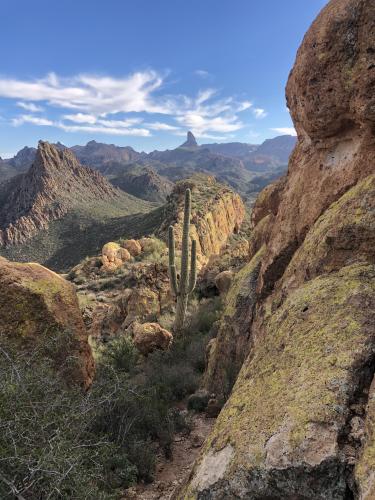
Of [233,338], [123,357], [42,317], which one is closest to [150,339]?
[123,357]

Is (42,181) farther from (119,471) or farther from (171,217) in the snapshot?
(119,471)

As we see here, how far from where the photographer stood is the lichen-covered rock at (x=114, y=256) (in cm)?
2791

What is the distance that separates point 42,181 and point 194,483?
308ft

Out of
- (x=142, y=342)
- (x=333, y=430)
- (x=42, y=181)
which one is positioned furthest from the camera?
(x=42, y=181)

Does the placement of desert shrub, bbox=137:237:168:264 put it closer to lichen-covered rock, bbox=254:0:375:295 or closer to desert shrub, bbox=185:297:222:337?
desert shrub, bbox=185:297:222:337

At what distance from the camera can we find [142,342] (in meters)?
11.7

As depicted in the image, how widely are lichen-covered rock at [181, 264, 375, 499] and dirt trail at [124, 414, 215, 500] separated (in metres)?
1.47

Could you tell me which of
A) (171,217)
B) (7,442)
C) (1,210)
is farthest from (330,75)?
(1,210)

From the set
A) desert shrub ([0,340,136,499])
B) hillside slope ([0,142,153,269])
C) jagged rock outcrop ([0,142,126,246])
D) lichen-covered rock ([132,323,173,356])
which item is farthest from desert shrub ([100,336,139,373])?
jagged rock outcrop ([0,142,126,246])

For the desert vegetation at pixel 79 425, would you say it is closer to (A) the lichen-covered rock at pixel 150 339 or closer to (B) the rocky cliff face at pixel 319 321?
(B) the rocky cliff face at pixel 319 321

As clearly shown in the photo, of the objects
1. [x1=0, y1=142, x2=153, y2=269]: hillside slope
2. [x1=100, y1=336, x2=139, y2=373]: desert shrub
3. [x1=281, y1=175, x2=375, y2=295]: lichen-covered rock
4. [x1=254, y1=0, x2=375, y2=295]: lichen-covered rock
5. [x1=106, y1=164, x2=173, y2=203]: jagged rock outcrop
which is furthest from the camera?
[x1=106, y1=164, x2=173, y2=203]: jagged rock outcrop

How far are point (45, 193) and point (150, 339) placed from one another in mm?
79735

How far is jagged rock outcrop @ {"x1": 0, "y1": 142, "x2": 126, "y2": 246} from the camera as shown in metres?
75.4

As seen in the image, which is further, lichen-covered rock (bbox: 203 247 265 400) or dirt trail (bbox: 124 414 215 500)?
lichen-covered rock (bbox: 203 247 265 400)
